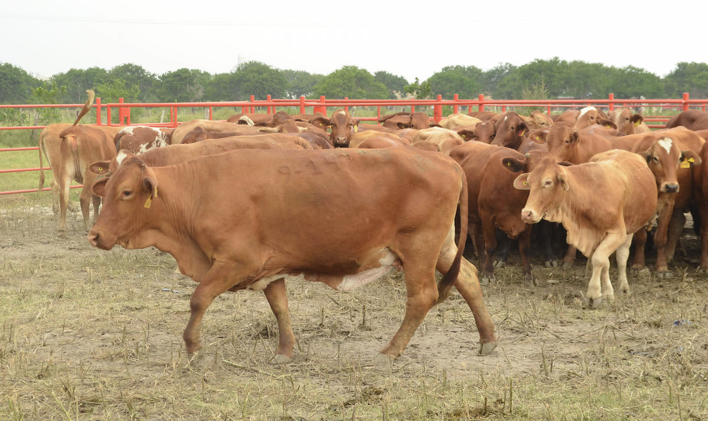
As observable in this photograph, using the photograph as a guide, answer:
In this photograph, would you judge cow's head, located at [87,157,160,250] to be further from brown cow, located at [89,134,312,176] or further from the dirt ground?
brown cow, located at [89,134,312,176]

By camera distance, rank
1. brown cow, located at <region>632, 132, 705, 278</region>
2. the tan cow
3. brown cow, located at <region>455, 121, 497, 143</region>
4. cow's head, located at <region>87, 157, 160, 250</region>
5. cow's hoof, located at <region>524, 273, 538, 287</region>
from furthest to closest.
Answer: the tan cow → brown cow, located at <region>455, 121, 497, 143</region> → brown cow, located at <region>632, 132, 705, 278</region> → cow's hoof, located at <region>524, 273, 538, 287</region> → cow's head, located at <region>87, 157, 160, 250</region>

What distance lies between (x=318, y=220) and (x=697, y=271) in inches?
186

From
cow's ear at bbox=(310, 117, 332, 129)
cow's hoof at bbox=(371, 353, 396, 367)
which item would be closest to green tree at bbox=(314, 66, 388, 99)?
cow's ear at bbox=(310, 117, 332, 129)

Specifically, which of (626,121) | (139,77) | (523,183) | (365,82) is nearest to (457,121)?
(626,121)

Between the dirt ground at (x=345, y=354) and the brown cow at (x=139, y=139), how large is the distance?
2747 millimetres

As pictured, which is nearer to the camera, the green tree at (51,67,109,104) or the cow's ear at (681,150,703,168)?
the cow's ear at (681,150,703,168)

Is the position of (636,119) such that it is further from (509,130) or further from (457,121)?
(457,121)

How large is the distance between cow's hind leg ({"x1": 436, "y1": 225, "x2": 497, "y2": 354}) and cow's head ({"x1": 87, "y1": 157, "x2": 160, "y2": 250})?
1924mm

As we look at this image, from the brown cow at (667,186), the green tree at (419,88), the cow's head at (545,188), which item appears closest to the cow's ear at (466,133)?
the brown cow at (667,186)

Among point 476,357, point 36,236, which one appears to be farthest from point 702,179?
point 36,236

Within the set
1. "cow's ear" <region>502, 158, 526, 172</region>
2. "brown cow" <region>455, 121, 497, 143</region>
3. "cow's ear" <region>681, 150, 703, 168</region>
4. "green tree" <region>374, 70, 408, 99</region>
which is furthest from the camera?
"green tree" <region>374, 70, 408, 99</region>

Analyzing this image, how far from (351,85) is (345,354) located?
72331mm

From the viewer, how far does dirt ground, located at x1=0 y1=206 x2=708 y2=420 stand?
394 centimetres

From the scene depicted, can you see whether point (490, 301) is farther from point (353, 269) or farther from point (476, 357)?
point (353, 269)
